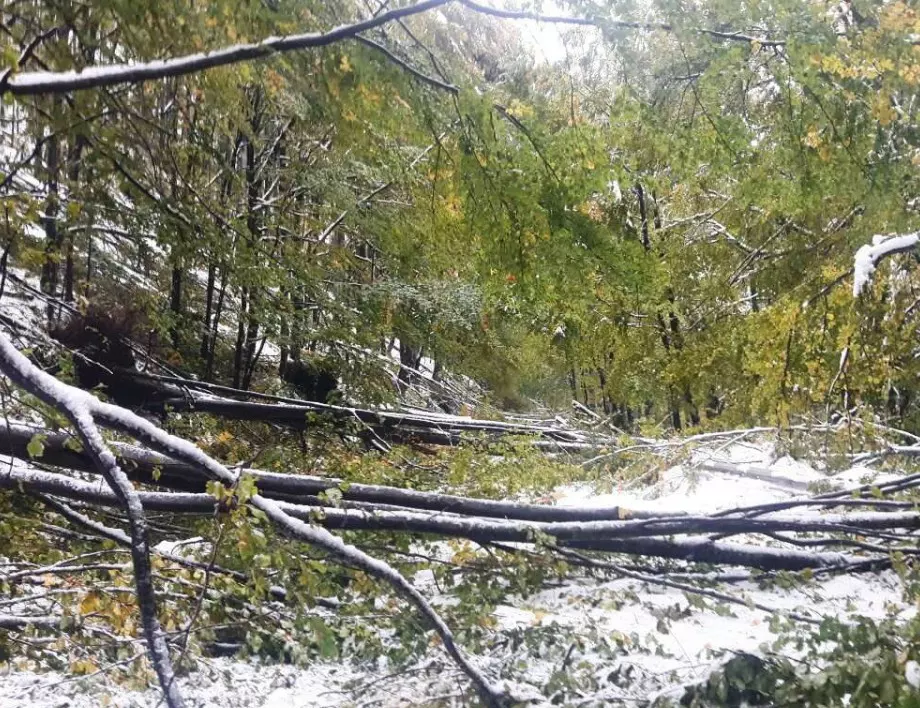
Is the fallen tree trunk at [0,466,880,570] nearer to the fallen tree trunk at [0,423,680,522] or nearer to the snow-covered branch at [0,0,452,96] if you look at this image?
the fallen tree trunk at [0,423,680,522]

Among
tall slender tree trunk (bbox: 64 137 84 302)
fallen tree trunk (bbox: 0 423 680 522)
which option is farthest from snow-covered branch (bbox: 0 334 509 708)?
tall slender tree trunk (bbox: 64 137 84 302)

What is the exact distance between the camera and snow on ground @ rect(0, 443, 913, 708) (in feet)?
10.5

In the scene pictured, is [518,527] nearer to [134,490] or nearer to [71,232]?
[134,490]

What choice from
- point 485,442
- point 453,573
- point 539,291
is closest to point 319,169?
point 485,442

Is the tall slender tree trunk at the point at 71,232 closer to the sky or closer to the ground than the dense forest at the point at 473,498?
closer to the sky

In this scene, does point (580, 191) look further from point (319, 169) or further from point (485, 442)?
point (319, 169)

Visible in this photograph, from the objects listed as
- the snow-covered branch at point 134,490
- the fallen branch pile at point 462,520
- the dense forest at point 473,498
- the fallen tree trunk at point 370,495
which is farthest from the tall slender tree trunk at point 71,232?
the snow-covered branch at point 134,490

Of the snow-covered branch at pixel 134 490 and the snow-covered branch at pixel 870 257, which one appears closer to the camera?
the snow-covered branch at pixel 134 490

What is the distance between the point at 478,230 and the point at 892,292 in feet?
11.7

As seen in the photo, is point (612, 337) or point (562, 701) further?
point (612, 337)

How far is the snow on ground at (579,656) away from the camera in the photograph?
3215 millimetres

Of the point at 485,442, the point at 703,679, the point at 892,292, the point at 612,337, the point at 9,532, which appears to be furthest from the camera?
the point at 612,337

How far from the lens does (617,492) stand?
24.6 ft

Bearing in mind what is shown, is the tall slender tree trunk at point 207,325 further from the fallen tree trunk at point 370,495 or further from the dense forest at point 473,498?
the fallen tree trunk at point 370,495
